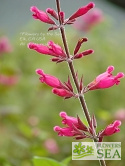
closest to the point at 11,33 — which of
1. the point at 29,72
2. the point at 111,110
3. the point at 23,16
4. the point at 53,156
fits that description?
the point at 23,16

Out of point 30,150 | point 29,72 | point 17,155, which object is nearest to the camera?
Answer: point 30,150

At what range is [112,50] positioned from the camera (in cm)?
277

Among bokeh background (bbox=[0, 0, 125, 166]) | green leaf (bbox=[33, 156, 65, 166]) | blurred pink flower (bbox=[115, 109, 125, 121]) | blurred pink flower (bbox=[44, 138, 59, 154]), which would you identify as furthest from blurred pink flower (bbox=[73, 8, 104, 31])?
green leaf (bbox=[33, 156, 65, 166])

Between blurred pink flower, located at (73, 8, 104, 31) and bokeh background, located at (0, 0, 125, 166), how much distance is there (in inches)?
1.5

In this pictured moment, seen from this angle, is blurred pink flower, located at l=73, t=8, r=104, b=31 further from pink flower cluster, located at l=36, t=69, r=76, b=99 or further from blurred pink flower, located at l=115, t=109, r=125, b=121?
pink flower cluster, located at l=36, t=69, r=76, b=99

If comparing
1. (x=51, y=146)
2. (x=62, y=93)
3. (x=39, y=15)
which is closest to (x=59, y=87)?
(x=62, y=93)

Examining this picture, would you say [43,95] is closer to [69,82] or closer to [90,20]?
[90,20]

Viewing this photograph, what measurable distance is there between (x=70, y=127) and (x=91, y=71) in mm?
1518

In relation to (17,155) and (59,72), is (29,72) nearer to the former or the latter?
(59,72)

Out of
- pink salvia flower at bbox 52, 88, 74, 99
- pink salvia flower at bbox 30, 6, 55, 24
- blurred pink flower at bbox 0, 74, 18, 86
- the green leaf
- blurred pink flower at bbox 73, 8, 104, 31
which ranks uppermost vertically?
blurred pink flower at bbox 73, 8, 104, 31

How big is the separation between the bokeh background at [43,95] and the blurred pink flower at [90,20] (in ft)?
0.13

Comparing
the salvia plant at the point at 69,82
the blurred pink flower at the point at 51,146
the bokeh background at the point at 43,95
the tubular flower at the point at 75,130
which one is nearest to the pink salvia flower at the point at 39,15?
the salvia plant at the point at 69,82

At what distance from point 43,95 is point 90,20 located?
23.6 inches

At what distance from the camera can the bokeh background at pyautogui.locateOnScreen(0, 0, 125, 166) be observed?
185cm
